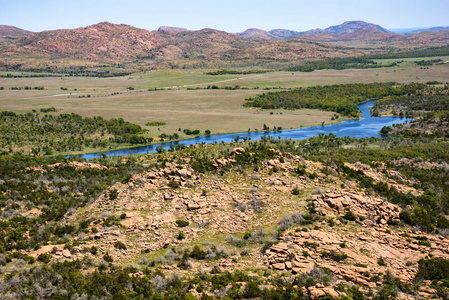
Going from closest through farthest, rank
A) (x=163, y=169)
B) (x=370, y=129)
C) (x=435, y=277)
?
1. (x=435, y=277)
2. (x=163, y=169)
3. (x=370, y=129)

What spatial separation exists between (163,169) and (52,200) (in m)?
14.5

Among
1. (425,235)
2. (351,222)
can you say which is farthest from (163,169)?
(425,235)

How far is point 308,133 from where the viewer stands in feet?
286

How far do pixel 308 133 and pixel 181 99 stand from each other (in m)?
63.0

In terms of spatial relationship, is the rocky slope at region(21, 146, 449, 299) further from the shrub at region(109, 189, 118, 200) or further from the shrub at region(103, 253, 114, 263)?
the shrub at region(103, 253, 114, 263)

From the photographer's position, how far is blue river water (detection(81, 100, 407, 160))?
7380 centimetres

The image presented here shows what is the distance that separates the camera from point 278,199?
1171 inches


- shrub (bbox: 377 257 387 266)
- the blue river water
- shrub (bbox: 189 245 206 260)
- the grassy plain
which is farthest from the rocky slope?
the grassy plain

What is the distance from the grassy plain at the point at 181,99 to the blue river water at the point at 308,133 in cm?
414

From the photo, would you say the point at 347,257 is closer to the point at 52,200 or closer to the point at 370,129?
the point at 52,200

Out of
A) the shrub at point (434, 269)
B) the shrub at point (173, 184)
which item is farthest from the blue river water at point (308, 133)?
the shrub at point (434, 269)

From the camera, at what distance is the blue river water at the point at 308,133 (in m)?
73.8

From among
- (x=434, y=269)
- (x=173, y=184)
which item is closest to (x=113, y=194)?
(x=173, y=184)

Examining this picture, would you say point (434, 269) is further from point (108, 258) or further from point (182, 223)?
point (108, 258)
